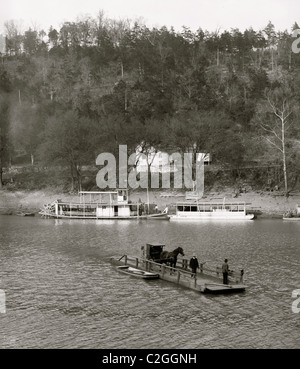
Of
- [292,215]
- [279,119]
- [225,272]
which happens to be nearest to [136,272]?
[225,272]

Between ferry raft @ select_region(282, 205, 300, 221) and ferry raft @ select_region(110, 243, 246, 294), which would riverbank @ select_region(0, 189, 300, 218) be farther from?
ferry raft @ select_region(110, 243, 246, 294)

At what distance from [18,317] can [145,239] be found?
31.2 m

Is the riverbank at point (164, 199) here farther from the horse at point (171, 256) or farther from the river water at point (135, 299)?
the horse at point (171, 256)

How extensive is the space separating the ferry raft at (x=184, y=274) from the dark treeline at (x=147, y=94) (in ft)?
157

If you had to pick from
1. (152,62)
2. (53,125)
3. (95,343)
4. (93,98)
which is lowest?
(95,343)

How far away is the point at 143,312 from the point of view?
112 ft

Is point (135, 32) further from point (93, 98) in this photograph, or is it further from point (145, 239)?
point (145, 239)

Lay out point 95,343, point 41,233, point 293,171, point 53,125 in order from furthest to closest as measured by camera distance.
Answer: point 53,125 → point 293,171 → point 41,233 → point 95,343

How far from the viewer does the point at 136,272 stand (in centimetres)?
4406

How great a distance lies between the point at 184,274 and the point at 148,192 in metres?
58.0

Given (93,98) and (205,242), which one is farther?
(93,98)

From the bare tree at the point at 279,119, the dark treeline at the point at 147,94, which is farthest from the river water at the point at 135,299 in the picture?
the dark treeline at the point at 147,94

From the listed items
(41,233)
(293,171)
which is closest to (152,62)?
(293,171)

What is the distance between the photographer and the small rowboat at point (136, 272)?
1688 inches
